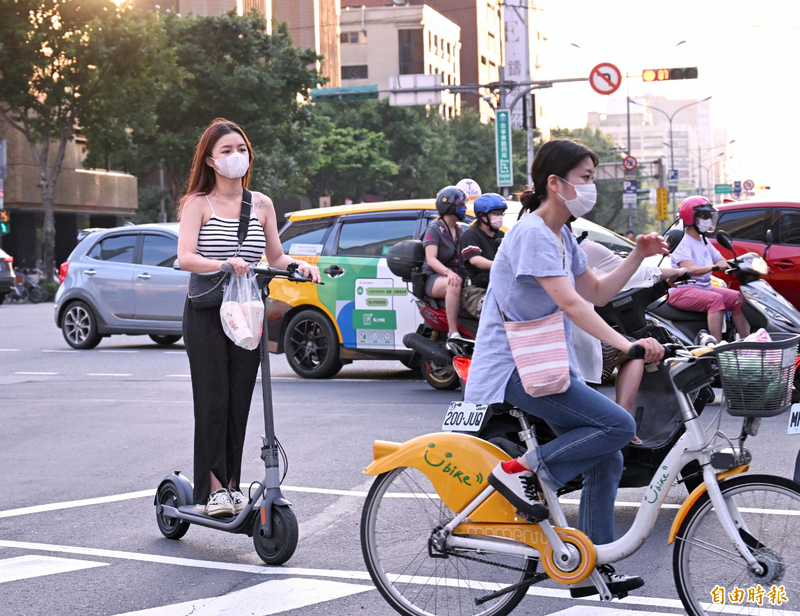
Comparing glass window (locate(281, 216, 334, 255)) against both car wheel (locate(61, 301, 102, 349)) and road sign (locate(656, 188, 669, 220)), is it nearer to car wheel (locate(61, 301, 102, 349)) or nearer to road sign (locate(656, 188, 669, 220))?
car wheel (locate(61, 301, 102, 349))

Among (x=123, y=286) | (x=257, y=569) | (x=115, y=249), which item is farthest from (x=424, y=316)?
(x=115, y=249)

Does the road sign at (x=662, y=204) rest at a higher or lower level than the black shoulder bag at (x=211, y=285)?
higher

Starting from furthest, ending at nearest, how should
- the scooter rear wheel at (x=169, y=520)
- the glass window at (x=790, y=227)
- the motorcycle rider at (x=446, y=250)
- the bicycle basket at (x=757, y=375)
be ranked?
1. the glass window at (x=790, y=227)
2. the motorcycle rider at (x=446, y=250)
3. the scooter rear wheel at (x=169, y=520)
4. the bicycle basket at (x=757, y=375)

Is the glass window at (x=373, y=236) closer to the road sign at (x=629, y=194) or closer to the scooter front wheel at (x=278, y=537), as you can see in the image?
Result: the scooter front wheel at (x=278, y=537)

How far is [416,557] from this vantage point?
400 centimetres

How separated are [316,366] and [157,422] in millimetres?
2968

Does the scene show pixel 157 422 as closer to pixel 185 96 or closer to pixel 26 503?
pixel 26 503

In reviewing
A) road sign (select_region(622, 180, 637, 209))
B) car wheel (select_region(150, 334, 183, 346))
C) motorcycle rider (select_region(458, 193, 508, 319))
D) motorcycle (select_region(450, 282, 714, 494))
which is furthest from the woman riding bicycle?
road sign (select_region(622, 180, 637, 209))

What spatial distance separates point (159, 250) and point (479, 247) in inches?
287

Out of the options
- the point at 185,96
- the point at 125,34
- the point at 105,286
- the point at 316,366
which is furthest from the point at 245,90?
the point at 316,366

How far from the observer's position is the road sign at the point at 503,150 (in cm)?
2625

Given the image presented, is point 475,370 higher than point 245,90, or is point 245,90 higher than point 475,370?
point 245,90

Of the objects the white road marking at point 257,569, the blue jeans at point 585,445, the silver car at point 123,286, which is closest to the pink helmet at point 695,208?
the white road marking at point 257,569

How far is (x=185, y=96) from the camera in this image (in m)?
43.1
